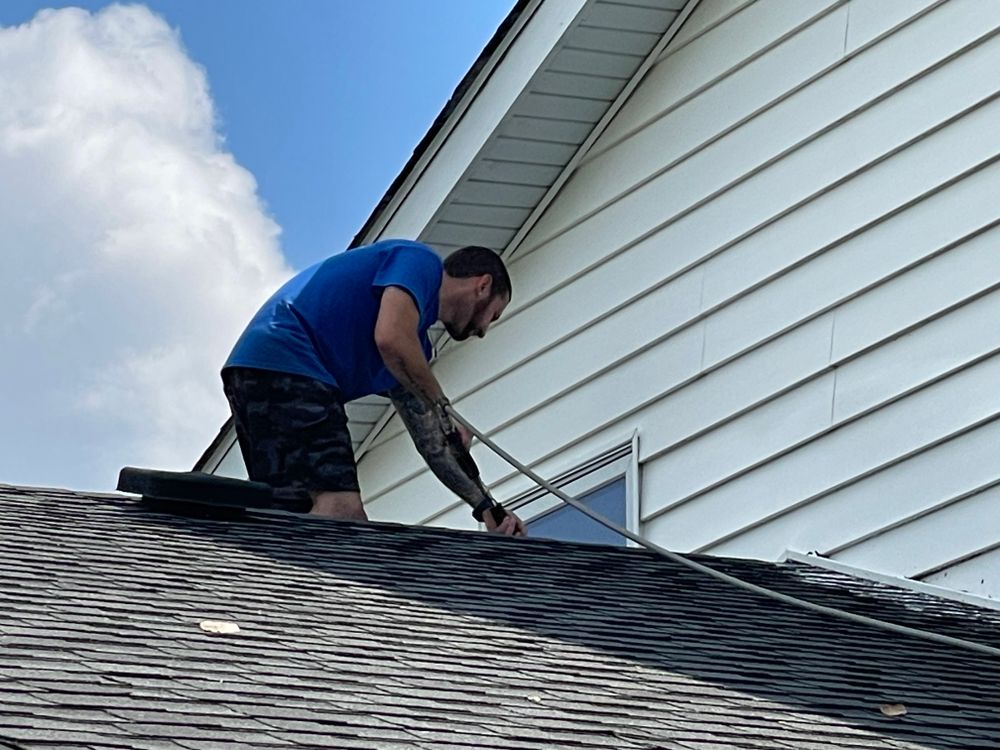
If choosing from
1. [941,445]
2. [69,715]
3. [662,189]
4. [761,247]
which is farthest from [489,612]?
[662,189]

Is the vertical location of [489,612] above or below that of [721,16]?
below

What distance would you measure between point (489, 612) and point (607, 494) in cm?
316

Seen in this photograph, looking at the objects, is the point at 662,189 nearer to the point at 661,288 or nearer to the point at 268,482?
the point at 661,288

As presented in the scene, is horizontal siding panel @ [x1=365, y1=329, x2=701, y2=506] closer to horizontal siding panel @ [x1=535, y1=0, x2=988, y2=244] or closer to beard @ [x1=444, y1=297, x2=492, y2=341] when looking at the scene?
horizontal siding panel @ [x1=535, y1=0, x2=988, y2=244]

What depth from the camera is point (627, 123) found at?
837cm

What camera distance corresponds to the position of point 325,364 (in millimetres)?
6273

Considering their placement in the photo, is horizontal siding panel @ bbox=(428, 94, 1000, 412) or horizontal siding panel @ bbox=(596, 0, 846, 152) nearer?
horizontal siding panel @ bbox=(428, 94, 1000, 412)

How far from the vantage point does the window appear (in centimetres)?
791

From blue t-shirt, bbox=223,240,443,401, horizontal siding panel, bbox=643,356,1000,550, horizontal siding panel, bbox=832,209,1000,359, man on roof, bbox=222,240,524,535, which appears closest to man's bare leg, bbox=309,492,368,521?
man on roof, bbox=222,240,524,535

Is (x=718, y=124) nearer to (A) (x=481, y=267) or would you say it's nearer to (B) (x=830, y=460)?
(B) (x=830, y=460)

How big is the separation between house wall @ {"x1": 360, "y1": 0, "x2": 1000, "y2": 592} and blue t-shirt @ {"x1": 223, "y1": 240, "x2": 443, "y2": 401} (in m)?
1.73

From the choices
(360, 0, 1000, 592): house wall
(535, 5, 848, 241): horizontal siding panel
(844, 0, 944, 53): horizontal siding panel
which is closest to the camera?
(360, 0, 1000, 592): house wall

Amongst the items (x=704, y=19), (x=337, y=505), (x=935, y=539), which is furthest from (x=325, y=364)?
(x=704, y=19)

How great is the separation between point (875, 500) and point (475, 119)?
259 cm
